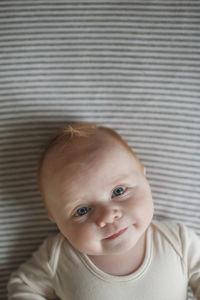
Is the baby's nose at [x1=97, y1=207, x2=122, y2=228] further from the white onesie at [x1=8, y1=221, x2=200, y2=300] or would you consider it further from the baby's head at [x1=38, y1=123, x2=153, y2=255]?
the white onesie at [x1=8, y1=221, x2=200, y2=300]

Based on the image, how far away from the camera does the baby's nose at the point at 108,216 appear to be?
2.59 ft

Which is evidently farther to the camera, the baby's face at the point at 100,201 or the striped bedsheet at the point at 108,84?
the striped bedsheet at the point at 108,84

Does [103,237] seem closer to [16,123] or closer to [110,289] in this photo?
[110,289]

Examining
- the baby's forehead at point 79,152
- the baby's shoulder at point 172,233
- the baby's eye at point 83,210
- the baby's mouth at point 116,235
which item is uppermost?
the baby's forehead at point 79,152

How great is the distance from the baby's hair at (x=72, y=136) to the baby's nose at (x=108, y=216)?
0.59 ft

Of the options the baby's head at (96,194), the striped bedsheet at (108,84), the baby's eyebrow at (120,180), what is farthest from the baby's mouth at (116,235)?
the striped bedsheet at (108,84)

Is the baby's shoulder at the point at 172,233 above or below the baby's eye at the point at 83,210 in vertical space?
below

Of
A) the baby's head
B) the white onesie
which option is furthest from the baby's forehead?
the white onesie

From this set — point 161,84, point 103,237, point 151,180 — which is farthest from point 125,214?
point 161,84

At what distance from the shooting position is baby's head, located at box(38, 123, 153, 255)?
81 centimetres

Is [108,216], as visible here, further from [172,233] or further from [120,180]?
[172,233]

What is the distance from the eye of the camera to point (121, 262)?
0.88 m

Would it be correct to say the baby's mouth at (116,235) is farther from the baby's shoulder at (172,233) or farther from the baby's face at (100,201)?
the baby's shoulder at (172,233)

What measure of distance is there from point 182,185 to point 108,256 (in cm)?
31
